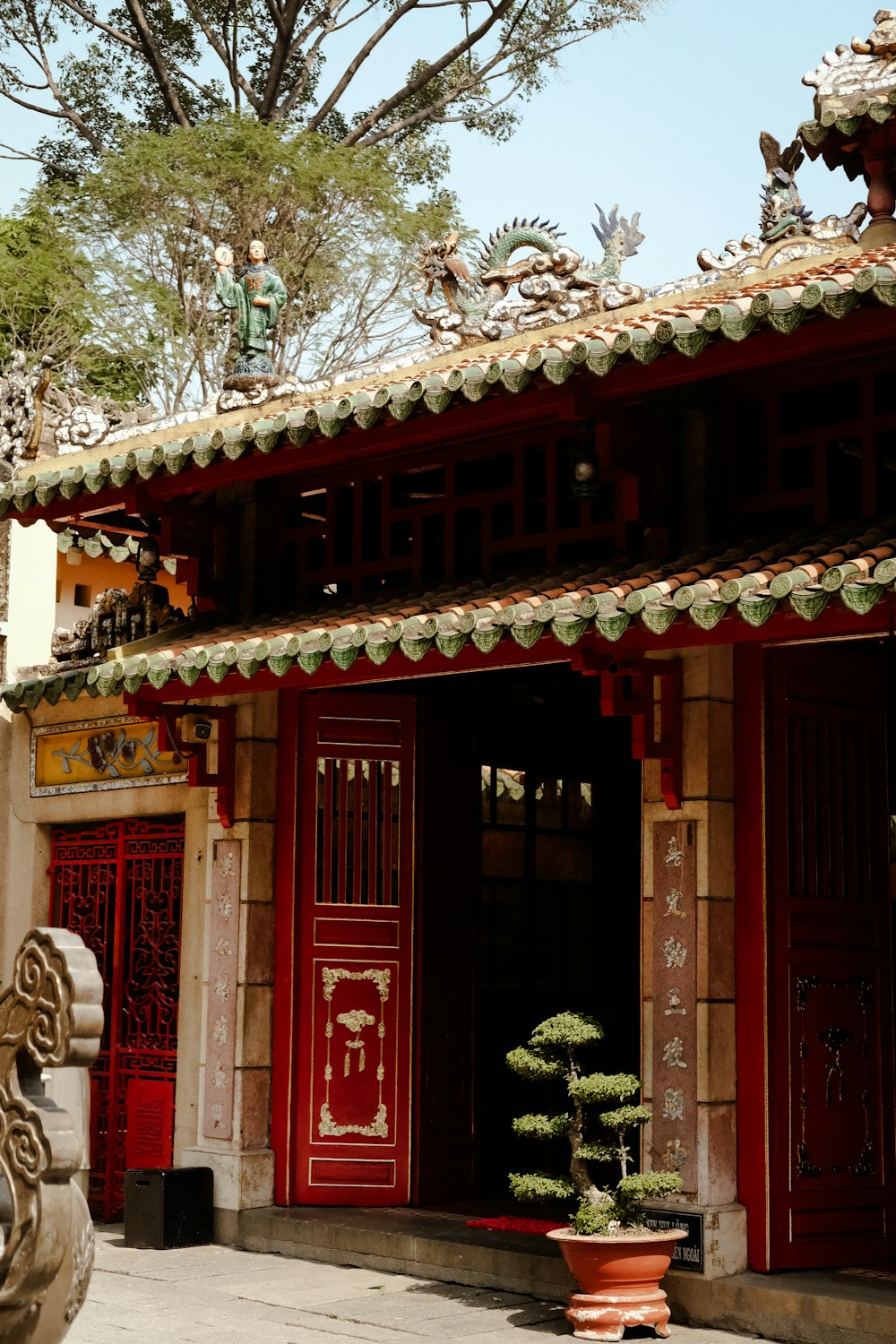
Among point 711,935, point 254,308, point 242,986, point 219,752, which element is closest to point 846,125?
point 254,308

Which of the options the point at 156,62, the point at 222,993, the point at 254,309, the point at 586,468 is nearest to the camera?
the point at 586,468

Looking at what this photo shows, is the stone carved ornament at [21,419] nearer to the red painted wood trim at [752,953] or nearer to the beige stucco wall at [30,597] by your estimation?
the beige stucco wall at [30,597]

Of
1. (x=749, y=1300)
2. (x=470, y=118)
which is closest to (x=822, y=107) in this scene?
(x=749, y=1300)

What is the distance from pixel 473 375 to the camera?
7.78 m

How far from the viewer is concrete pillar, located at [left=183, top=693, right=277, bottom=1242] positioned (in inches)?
372

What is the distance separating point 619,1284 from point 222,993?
3.27 m

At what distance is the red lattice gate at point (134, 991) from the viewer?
10430mm

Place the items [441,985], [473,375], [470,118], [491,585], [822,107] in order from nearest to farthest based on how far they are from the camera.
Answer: [473,375]
[491,585]
[822,107]
[441,985]
[470,118]

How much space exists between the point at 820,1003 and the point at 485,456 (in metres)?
3.28

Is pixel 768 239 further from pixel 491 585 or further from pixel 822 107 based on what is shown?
pixel 491 585

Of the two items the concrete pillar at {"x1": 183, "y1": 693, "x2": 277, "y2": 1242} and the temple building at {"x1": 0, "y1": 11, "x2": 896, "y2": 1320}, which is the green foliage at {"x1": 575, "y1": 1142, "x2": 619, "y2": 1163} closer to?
A: the temple building at {"x1": 0, "y1": 11, "x2": 896, "y2": 1320}

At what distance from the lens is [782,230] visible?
919 cm

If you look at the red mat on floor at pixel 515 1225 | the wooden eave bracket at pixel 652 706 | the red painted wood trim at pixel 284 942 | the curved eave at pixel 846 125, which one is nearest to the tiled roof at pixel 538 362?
the curved eave at pixel 846 125

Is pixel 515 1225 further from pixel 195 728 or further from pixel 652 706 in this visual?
pixel 195 728
